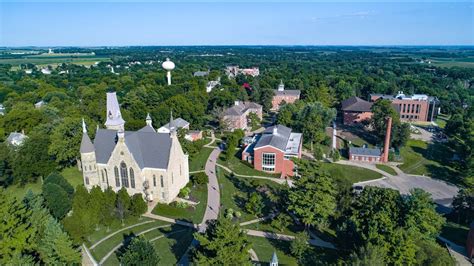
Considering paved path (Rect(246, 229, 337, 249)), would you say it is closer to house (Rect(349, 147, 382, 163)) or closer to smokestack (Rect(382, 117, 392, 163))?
house (Rect(349, 147, 382, 163))

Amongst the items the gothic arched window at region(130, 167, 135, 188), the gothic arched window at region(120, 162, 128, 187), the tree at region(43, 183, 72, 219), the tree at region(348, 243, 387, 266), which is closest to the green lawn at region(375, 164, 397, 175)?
the tree at region(348, 243, 387, 266)

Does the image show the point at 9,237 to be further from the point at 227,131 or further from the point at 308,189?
the point at 227,131

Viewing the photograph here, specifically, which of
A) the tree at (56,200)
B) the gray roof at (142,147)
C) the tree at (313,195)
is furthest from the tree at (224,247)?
the tree at (56,200)

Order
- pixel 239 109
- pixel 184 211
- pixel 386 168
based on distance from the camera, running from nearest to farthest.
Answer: pixel 184 211 → pixel 386 168 → pixel 239 109

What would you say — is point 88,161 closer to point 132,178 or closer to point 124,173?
point 124,173

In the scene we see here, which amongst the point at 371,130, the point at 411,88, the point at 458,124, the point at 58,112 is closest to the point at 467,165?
the point at 458,124

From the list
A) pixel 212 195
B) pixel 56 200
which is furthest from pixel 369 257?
pixel 56 200
